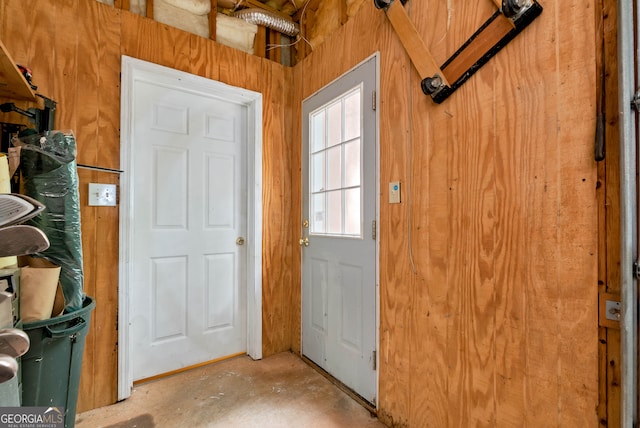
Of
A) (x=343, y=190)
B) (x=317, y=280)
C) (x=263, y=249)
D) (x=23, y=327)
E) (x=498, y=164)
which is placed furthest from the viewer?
(x=263, y=249)

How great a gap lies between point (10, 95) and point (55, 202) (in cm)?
72

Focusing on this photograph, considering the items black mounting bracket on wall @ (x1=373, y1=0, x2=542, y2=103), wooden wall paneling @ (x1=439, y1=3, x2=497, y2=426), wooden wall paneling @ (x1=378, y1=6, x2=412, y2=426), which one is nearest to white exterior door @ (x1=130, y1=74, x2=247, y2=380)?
wooden wall paneling @ (x1=378, y1=6, x2=412, y2=426)

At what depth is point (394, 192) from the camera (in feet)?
5.21

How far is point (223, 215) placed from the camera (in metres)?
2.30

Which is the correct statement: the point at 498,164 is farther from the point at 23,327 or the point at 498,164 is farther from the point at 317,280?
the point at 23,327

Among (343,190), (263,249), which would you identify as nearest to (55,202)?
(263,249)

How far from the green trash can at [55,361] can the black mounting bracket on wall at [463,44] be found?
191 cm

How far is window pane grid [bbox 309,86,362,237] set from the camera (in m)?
1.88

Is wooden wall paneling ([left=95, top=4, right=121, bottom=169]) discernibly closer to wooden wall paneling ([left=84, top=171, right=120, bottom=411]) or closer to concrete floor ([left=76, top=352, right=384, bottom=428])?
wooden wall paneling ([left=84, top=171, right=120, bottom=411])

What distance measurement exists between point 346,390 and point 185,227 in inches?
63.1

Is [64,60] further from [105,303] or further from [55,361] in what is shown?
[55,361]

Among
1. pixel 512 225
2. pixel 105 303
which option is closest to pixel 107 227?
pixel 105 303

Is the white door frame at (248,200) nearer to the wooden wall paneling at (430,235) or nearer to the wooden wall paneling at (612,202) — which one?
the wooden wall paneling at (430,235)

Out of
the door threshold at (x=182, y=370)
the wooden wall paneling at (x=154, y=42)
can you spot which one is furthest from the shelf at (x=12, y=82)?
the door threshold at (x=182, y=370)
